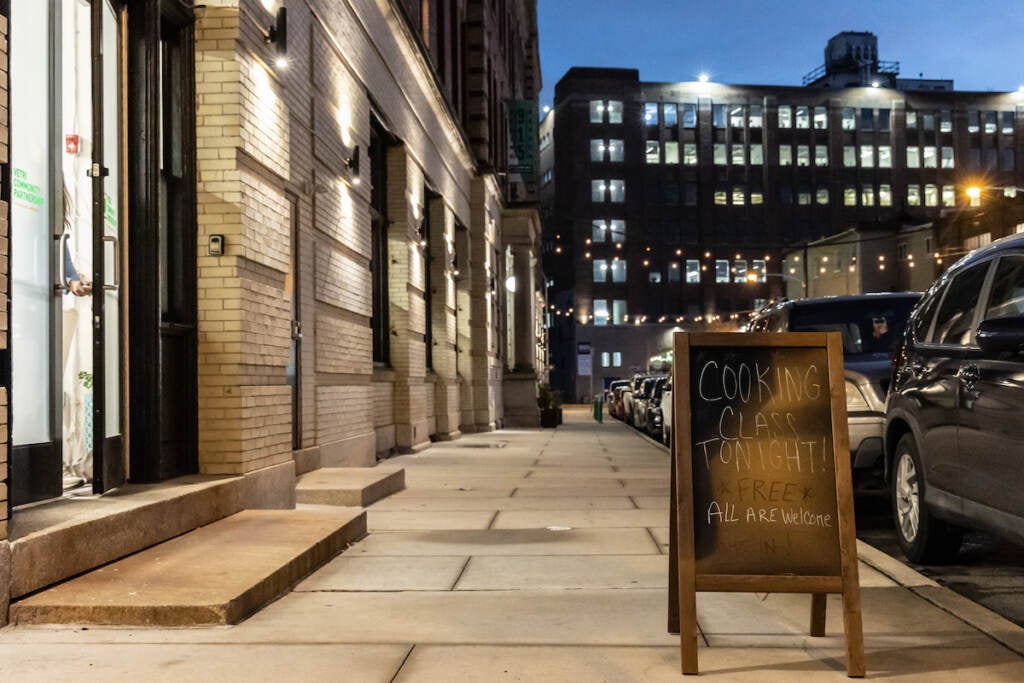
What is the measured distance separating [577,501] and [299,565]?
4.95 metres

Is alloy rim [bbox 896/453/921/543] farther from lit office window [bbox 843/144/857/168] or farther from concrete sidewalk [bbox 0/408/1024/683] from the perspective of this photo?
lit office window [bbox 843/144/857/168]

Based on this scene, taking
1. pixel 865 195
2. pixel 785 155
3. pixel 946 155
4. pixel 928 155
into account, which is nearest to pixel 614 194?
pixel 785 155

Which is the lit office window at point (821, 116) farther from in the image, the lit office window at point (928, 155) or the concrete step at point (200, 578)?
the concrete step at point (200, 578)

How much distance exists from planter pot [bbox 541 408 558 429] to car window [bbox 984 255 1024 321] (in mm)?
27644

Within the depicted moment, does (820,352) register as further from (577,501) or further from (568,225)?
(568,225)

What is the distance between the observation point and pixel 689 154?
8550cm

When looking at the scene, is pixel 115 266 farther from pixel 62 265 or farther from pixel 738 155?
pixel 738 155

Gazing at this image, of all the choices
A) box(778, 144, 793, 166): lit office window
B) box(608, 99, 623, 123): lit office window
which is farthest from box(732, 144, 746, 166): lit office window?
box(608, 99, 623, 123): lit office window

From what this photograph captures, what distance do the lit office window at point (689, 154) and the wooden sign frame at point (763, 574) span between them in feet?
270

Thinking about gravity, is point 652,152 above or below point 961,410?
above

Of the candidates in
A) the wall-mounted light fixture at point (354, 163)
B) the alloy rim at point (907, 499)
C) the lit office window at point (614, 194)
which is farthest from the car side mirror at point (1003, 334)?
the lit office window at point (614, 194)

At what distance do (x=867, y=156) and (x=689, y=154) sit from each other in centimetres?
1518

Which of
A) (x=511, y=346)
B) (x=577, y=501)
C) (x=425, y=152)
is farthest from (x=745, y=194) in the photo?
(x=577, y=501)

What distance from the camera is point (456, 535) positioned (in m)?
8.66
